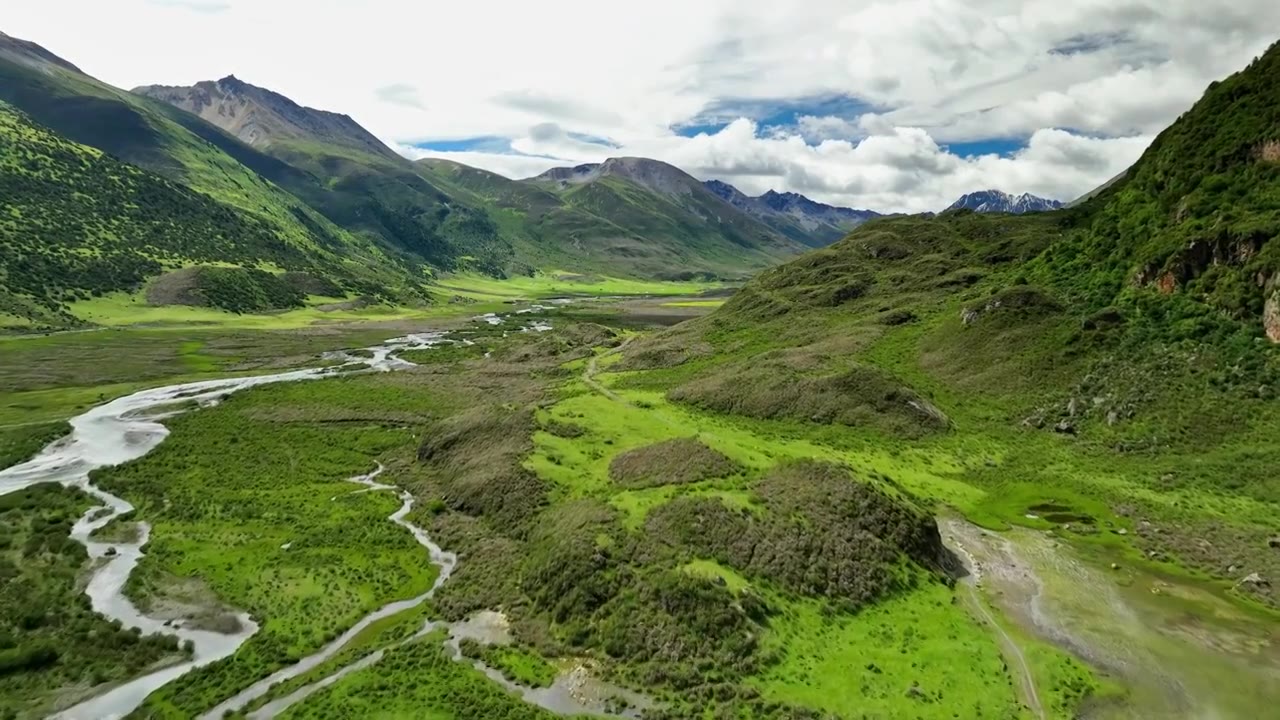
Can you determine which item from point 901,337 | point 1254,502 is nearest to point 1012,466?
point 1254,502

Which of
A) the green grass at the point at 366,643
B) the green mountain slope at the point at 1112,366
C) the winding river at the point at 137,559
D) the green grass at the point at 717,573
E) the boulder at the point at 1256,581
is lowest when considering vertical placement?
the winding river at the point at 137,559

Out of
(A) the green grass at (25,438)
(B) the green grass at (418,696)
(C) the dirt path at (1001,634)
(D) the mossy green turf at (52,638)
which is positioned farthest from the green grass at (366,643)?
(A) the green grass at (25,438)

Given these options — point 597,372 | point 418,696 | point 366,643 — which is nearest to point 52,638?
point 366,643

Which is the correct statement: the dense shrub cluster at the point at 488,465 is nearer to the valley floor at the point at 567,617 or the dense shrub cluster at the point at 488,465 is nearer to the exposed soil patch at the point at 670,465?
the valley floor at the point at 567,617

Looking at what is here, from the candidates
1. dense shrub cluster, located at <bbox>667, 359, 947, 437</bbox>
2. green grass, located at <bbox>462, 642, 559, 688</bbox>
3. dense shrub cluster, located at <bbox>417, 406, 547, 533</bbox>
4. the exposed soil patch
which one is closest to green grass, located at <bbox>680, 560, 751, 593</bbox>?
green grass, located at <bbox>462, 642, 559, 688</bbox>

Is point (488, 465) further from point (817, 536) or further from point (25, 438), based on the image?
point (25, 438)

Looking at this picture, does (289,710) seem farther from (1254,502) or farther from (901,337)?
(901,337)
